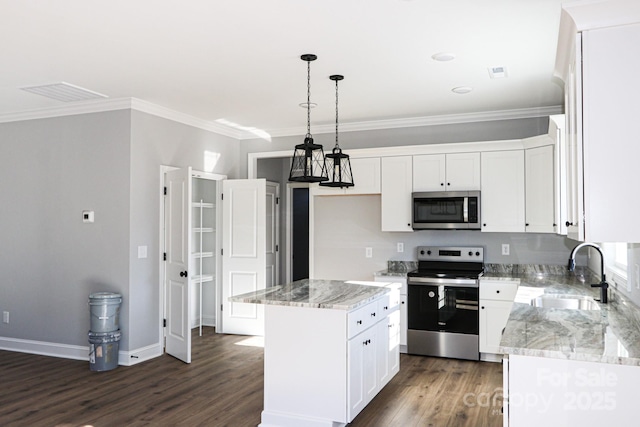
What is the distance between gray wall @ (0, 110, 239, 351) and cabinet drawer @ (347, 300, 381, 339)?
260 cm

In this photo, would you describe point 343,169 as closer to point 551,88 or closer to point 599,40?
point 551,88

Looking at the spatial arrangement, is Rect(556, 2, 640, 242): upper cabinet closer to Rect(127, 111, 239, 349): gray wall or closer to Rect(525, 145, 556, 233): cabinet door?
Rect(525, 145, 556, 233): cabinet door

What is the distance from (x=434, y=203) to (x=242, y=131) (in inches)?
109

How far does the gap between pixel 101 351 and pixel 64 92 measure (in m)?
2.44

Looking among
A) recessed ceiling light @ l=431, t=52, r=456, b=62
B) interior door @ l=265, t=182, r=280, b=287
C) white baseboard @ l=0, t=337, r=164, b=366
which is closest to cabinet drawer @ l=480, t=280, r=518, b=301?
recessed ceiling light @ l=431, t=52, r=456, b=62

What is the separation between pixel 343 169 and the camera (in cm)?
558

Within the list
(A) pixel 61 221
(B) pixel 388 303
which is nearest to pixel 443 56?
(B) pixel 388 303

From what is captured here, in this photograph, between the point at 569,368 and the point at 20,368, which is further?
the point at 20,368

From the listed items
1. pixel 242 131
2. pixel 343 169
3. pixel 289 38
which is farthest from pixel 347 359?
pixel 242 131

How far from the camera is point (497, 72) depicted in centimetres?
412

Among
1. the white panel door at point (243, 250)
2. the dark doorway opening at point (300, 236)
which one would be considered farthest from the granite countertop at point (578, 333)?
the dark doorway opening at point (300, 236)

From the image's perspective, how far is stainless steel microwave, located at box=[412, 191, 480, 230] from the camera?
5281 millimetres

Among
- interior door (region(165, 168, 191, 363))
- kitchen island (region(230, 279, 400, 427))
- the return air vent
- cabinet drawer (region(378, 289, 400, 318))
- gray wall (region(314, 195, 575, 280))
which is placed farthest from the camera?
gray wall (region(314, 195, 575, 280))

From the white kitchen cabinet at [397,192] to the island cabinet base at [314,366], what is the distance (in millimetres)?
2263
